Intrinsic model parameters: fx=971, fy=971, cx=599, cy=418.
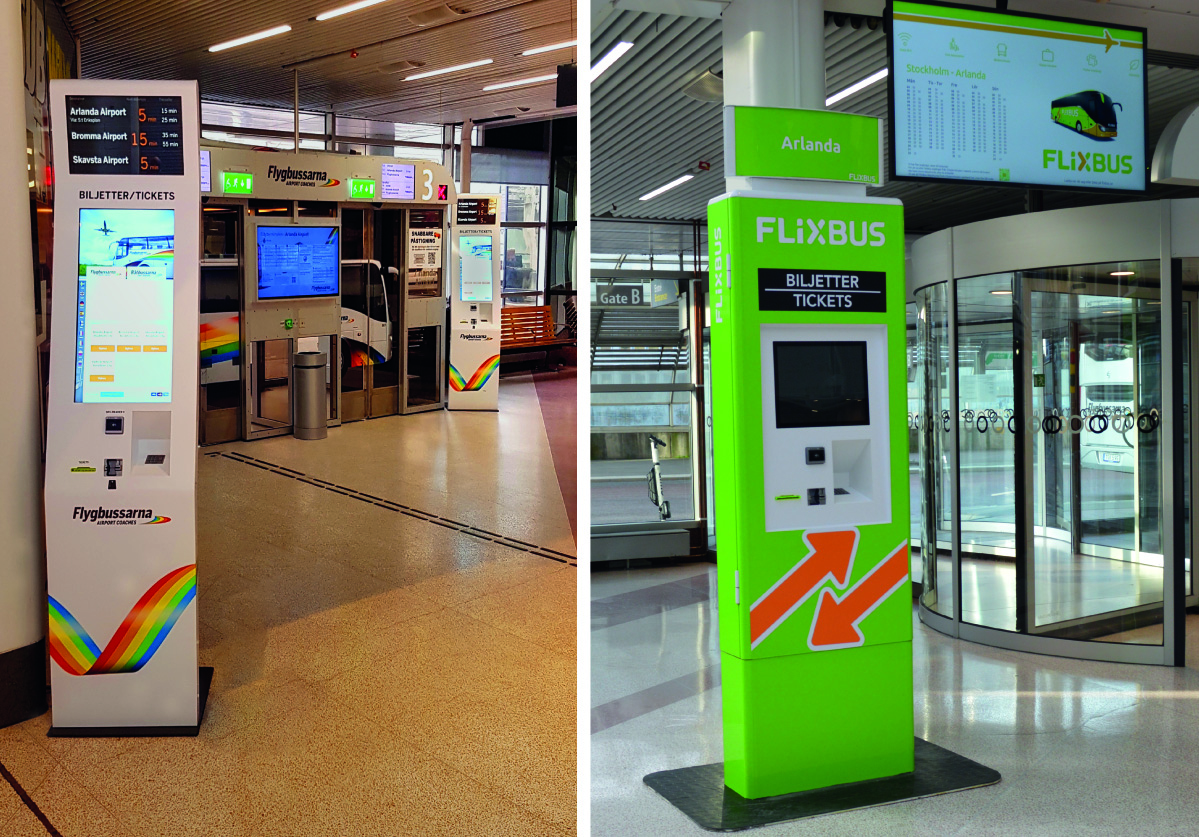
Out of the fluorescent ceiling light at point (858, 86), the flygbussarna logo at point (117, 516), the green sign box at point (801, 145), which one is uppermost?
the fluorescent ceiling light at point (858, 86)

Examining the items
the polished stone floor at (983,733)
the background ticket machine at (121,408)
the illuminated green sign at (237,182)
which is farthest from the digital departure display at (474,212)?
the background ticket machine at (121,408)

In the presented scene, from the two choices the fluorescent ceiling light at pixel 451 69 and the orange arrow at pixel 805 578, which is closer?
the orange arrow at pixel 805 578

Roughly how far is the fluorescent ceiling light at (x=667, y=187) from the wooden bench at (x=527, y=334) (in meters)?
2.89

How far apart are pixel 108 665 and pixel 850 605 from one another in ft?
8.24

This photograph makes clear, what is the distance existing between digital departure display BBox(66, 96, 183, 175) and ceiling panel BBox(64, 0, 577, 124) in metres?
5.84

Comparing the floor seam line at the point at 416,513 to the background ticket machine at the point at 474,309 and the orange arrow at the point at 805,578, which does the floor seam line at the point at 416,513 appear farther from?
the background ticket machine at the point at 474,309

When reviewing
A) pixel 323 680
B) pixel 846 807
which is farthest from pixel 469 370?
pixel 846 807

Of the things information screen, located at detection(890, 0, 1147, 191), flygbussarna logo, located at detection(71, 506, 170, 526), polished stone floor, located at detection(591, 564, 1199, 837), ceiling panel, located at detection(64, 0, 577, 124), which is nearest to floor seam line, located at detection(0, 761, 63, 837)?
flygbussarna logo, located at detection(71, 506, 170, 526)

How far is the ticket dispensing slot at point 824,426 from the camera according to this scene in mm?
3260

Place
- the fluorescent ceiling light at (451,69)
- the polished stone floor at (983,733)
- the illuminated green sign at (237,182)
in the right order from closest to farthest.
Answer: the polished stone floor at (983,733) < the illuminated green sign at (237,182) < the fluorescent ceiling light at (451,69)

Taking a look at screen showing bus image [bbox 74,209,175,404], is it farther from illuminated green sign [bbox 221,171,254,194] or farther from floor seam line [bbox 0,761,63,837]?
illuminated green sign [bbox 221,171,254,194]

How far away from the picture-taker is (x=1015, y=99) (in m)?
4.22

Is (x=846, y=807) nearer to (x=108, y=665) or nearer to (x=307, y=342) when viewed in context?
(x=108, y=665)

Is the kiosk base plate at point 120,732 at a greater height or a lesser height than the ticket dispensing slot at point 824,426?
lesser
